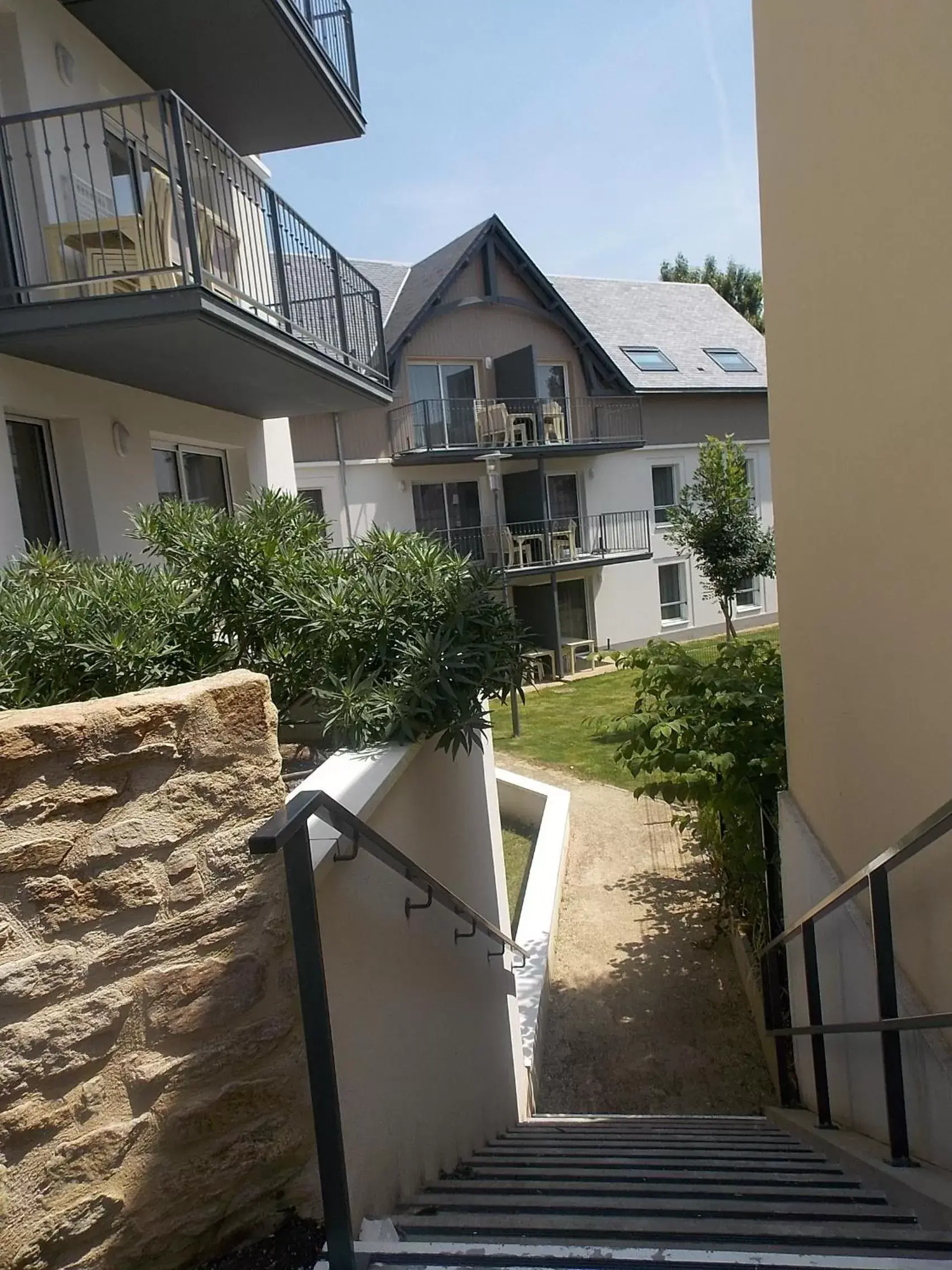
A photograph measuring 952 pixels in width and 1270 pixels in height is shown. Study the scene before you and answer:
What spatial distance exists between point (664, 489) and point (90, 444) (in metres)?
18.6

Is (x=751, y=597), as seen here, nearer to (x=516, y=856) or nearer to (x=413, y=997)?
(x=516, y=856)

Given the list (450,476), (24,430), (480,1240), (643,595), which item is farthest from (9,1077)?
(643,595)

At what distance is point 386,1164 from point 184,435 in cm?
697

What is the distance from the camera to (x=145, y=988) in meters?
2.05

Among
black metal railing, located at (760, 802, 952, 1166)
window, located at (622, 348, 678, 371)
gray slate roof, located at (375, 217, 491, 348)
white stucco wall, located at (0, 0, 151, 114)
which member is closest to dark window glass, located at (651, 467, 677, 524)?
window, located at (622, 348, 678, 371)

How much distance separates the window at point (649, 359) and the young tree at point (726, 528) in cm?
548

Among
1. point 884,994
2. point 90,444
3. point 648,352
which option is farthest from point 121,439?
point 648,352

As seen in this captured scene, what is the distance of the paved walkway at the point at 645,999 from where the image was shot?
5.62m

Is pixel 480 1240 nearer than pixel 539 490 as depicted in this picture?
Yes

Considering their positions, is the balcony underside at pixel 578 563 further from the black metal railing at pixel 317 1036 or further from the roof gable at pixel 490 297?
the black metal railing at pixel 317 1036

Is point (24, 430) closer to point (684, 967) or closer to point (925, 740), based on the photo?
point (925, 740)

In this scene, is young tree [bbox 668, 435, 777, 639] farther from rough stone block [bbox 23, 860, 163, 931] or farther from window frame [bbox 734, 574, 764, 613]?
rough stone block [bbox 23, 860, 163, 931]

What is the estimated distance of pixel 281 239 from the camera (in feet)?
22.7

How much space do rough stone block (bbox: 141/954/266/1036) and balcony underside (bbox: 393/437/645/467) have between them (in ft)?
52.3
